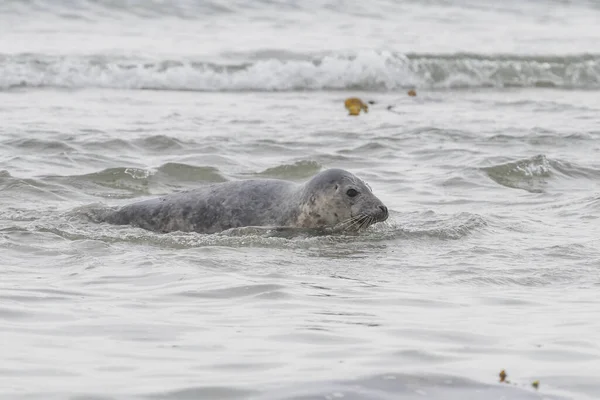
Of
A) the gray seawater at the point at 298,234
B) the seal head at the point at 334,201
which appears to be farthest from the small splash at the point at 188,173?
the seal head at the point at 334,201

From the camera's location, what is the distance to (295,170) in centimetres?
1052

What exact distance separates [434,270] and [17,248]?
95.4 inches

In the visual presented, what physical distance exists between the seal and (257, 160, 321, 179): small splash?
218 cm

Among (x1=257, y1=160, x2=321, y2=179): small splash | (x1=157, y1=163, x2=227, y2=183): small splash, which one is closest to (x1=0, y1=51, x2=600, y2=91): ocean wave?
(x1=157, y1=163, x2=227, y2=183): small splash

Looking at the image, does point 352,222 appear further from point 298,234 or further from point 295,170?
point 295,170

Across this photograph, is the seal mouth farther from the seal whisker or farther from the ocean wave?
the ocean wave

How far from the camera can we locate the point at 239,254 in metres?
6.95

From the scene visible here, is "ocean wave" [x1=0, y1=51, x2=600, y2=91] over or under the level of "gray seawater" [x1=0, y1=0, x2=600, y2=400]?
over

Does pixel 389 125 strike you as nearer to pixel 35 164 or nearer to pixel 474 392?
pixel 35 164

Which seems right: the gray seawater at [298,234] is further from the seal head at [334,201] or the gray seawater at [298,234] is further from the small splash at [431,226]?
the seal head at [334,201]

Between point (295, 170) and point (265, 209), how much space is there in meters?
2.49

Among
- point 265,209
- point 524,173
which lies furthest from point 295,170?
point 265,209

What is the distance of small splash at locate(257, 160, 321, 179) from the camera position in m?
10.4

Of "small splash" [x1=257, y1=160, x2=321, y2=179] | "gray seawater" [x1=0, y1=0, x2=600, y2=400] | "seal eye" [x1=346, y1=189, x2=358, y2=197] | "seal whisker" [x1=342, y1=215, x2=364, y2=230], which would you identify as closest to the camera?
"gray seawater" [x1=0, y1=0, x2=600, y2=400]
